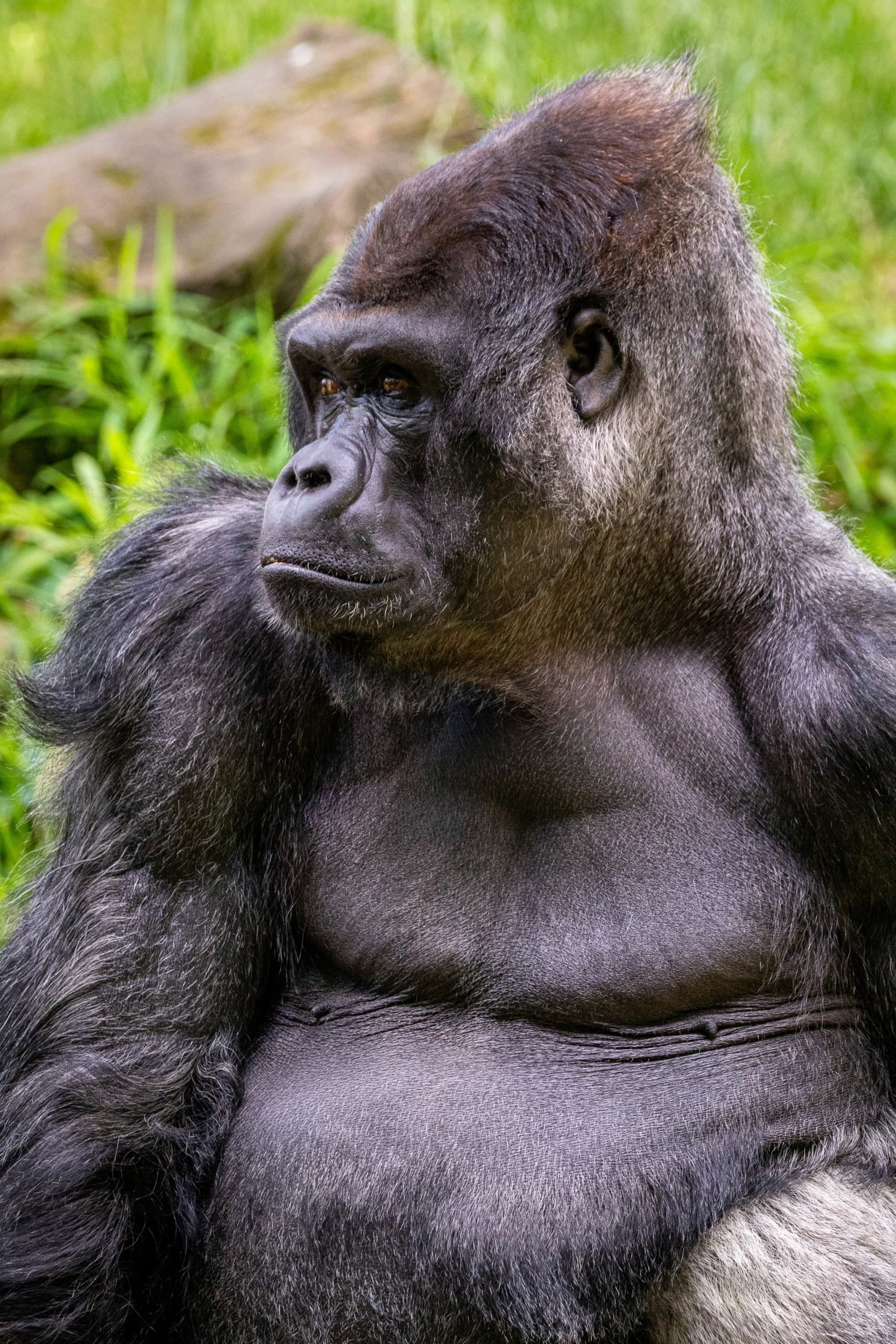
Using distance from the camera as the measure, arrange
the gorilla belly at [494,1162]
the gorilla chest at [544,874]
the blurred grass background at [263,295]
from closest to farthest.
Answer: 1. the gorilla belly at [494,1162]
2. the gorilla chest at [544,874]
3. the blurred grass background at [263,295]

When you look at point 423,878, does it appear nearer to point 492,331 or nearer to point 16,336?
point 492,331

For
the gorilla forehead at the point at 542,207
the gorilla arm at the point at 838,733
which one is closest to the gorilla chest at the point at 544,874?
the gorilla arm at the point at 838,733

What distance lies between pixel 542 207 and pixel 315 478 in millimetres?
670

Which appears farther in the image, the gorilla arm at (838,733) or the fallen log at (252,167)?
the fallen log at (252,167)

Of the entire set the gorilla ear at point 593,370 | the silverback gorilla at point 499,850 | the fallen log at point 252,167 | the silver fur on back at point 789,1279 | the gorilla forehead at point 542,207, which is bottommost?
the silver fur on back at point 789,1279

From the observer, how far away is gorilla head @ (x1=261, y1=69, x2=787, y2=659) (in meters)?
2.93

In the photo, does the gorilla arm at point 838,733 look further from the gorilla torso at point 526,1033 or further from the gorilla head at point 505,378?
the gorilla head at point 505,378

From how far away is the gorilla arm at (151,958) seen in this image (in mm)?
3154

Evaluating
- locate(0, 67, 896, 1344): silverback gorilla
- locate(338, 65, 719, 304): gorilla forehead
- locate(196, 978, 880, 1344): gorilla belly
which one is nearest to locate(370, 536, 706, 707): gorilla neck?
locate(0, 67, 896, 1344): silverback gorilla

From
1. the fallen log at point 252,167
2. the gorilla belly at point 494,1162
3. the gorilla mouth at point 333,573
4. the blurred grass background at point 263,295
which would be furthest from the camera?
the fallen log at point 252,167

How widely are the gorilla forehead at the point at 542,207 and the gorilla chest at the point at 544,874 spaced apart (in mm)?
888

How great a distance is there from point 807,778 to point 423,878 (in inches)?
31.1

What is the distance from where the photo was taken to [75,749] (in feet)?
11.3

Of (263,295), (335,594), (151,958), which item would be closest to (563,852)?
(335,594)
